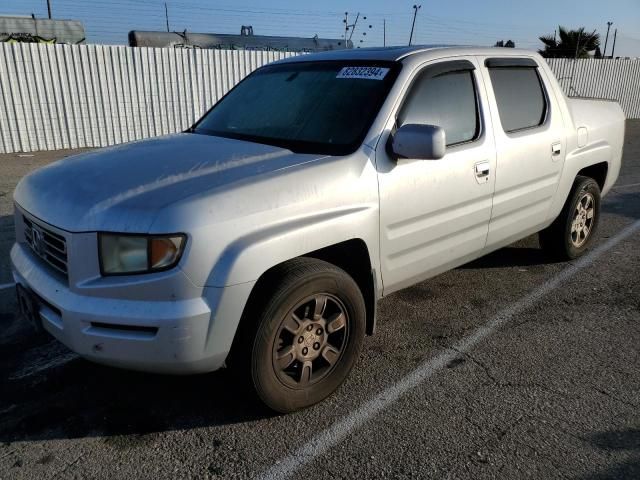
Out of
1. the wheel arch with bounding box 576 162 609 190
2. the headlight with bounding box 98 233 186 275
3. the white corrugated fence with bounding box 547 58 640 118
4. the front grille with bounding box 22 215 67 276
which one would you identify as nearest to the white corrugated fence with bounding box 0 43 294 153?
the front grille with bounding box 22 215 67 276

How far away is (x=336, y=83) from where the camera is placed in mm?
3477

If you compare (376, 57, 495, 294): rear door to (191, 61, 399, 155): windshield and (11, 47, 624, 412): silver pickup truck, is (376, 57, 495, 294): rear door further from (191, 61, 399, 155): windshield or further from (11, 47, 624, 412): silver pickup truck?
(191, 61, 399, 155): windshield

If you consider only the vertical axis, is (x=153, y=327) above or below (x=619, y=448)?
above

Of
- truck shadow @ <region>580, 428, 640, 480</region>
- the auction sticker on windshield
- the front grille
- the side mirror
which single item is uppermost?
the auction sticker on windshield

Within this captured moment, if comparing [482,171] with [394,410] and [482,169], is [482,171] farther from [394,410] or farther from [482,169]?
[394,410]

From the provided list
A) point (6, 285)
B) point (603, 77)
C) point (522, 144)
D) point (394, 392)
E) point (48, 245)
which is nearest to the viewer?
point (48, 245)

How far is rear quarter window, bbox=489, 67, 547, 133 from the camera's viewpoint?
3961 mm

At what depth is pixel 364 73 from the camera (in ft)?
11.2

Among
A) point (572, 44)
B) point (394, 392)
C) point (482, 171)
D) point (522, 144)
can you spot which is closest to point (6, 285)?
point (394, 392)

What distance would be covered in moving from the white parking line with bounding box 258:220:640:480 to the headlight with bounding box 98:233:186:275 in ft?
3.48

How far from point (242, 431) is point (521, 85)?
3.34 m

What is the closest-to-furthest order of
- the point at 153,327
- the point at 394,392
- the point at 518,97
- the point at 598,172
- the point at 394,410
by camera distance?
the point at 153,327 < the point at 394,410 < the point at 394,392 < the point at 518,97 < the point at 598,172

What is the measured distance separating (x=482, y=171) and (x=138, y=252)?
235 cm

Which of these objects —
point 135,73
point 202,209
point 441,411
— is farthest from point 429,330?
point 135,73
